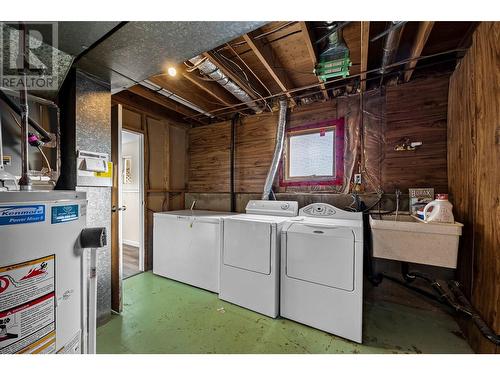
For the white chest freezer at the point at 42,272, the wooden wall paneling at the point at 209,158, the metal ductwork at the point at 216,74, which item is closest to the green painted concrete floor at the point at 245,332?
the white chest freezer at the point at 42,272

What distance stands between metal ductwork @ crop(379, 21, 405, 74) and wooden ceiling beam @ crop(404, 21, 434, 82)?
13 centimetres

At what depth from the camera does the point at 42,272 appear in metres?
0.80

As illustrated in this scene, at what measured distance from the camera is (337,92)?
249cm

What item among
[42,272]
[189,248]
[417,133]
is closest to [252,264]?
[189,248]

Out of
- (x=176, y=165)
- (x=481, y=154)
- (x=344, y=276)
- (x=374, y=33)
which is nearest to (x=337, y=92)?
(x=374, y=33)

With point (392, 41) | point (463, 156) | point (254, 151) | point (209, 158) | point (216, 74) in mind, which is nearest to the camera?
point (392, 41)

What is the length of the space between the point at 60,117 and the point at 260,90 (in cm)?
211

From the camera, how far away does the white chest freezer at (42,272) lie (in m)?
0.71

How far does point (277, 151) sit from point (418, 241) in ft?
5.86

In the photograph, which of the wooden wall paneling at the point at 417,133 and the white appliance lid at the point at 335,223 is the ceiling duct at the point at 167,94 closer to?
the white appliance lid at the point at 335,223

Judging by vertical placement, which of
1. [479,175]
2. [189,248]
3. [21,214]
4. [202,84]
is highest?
[202,84]

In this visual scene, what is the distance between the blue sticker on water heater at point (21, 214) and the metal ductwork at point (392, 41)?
2.27m

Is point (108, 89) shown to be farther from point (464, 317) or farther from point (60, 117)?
point (464, 317)

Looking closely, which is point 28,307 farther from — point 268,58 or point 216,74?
point 268,58
